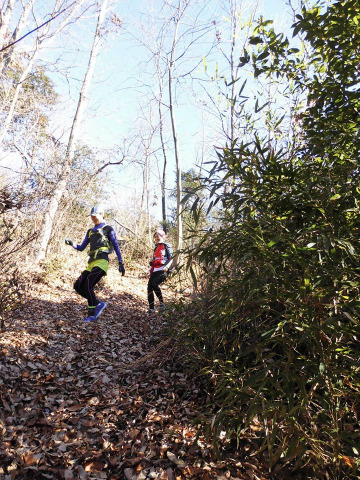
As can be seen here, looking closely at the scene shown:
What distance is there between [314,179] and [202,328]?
7.12 feet

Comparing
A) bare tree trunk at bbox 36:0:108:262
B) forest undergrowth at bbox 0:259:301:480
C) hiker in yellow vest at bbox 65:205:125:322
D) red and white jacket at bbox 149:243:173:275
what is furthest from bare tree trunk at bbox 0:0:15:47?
forest undergrowth at bbox 0:259:301:480

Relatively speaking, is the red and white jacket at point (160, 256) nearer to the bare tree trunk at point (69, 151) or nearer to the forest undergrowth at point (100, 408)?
the forest undergrowth at point (100, 408)

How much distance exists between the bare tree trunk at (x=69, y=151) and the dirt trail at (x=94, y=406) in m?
3.57

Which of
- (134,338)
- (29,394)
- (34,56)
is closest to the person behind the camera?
(29,394)

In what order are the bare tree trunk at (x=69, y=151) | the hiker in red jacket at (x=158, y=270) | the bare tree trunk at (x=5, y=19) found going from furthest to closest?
the bare tree trunk at (x=69, y=151) → the bare tree trunk at (x=5, y=19) → the hiker in red jacket at (x=158, y=270)

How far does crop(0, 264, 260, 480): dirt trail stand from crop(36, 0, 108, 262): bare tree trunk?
3.57m

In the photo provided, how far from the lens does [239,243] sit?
216 centimetres

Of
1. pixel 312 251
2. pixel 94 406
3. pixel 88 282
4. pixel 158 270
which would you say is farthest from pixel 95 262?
pixel 312 251

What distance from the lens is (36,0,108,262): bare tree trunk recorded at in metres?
8.38

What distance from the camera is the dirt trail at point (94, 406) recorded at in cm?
243

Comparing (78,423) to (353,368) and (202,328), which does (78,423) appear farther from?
(353,368)

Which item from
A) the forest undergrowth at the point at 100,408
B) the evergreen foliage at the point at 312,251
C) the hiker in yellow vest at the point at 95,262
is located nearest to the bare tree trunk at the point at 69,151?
the hiker in yellow vest at the point at 95,262

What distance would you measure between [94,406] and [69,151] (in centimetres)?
780

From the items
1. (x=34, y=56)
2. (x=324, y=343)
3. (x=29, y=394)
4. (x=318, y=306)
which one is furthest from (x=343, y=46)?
(x=34, y=56)
